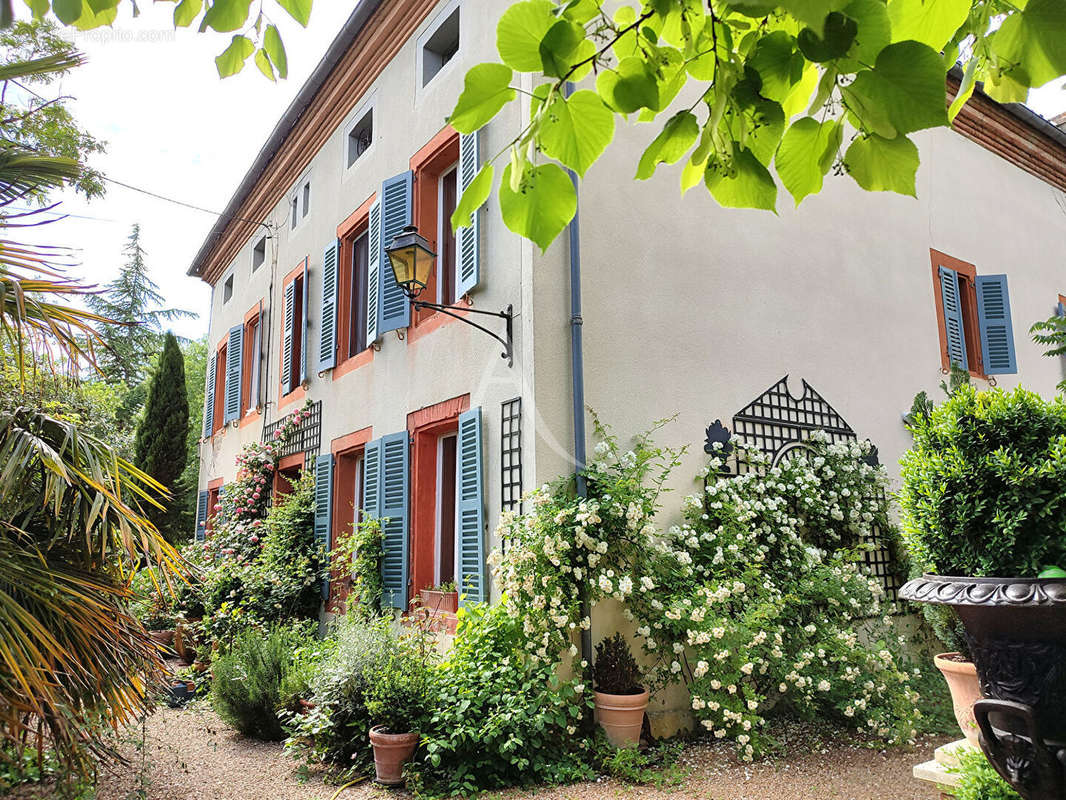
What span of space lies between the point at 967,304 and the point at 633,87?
9.62m

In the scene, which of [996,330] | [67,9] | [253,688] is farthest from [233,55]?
[996,330]

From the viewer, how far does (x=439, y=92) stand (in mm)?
7270

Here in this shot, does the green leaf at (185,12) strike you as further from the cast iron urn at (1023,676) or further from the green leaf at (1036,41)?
the cast iron urn at (1023,676)

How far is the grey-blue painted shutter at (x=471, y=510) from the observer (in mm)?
5820

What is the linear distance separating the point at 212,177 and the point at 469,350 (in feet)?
30.2

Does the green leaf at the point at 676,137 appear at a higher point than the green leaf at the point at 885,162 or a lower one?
higher

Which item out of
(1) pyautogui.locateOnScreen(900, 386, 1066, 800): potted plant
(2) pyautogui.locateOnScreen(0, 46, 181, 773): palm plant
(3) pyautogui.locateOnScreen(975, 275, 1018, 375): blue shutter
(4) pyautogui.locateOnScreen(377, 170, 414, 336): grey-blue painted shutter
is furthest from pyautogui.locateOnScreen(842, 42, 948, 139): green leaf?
(3) pyautogui.locateOnScreen(975, 275, 1018, 375): blue shutter

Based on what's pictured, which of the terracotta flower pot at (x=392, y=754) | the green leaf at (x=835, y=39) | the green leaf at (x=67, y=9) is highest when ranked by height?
the green leaf at (x=67, y=9)

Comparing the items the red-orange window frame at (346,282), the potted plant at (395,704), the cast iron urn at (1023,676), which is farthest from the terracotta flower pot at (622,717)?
the red-orange window frame at (346,282)

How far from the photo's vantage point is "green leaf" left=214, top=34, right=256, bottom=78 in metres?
1.83

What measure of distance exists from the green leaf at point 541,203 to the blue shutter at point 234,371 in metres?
12.3

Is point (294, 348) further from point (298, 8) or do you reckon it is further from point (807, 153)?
point (807, 153)

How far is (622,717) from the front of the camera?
488 cm

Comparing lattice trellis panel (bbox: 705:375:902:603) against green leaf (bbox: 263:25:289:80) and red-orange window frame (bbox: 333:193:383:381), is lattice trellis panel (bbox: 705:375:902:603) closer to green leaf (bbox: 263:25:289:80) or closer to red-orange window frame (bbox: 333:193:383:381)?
red-orange window frame (bbox: 333:193:383:381)
